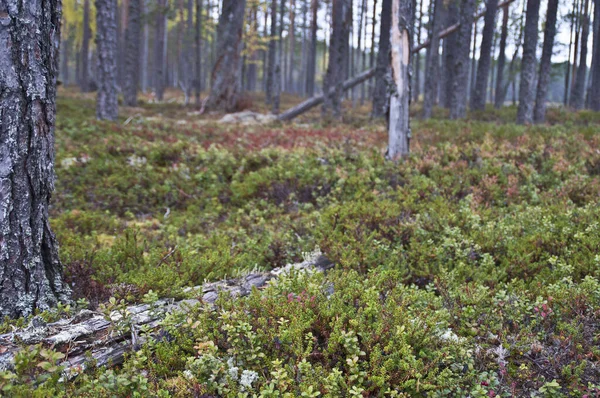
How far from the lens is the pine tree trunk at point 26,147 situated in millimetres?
3082

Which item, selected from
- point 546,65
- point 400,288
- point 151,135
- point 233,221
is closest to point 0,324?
point 400,288

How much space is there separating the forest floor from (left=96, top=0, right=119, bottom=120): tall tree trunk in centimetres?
379

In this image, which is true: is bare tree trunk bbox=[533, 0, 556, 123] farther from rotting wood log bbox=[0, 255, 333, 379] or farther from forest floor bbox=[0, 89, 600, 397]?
rotting wood log bbox=[0, 255, 333, 379]

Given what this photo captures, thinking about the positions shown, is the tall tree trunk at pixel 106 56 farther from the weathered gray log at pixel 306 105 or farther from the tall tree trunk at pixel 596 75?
the tall tree trunk at pixel 596 75

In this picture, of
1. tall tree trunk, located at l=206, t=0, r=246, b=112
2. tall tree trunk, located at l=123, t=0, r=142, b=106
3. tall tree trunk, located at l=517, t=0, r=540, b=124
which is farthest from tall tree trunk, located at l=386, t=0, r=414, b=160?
tall tree trunk, located at l=123, t=0, r=142, b=106

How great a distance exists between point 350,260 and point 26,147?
10.5 feet

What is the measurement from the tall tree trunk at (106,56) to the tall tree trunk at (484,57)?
1444 cm

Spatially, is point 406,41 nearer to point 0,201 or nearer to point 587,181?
point 587,181

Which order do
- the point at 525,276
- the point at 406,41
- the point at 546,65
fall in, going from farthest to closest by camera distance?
the point at 546,65 < the point at 406,41 < the point at 525,276

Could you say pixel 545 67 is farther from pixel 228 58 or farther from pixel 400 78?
pixel 228 58

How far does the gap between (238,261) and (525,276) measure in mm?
3106

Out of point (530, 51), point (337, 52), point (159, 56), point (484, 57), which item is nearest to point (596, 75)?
point (484, 57)

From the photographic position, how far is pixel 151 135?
38.3 feet

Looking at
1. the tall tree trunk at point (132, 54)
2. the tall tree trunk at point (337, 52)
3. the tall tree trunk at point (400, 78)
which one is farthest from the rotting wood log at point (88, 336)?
the tall tree trunk at point (132, 54)
